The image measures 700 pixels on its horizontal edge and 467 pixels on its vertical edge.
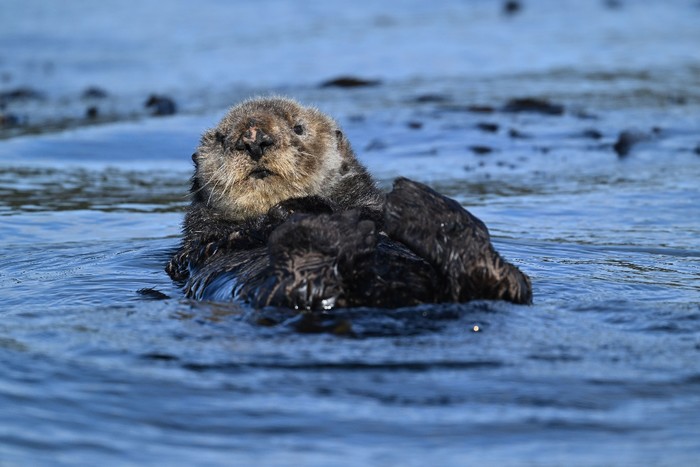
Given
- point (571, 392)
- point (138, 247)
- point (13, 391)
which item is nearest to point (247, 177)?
point (138, 247)

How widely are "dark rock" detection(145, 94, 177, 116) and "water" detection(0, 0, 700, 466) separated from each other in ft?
0.52

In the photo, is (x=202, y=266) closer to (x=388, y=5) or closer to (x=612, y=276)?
(x=612, y=276)

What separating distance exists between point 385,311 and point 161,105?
796 centimetres

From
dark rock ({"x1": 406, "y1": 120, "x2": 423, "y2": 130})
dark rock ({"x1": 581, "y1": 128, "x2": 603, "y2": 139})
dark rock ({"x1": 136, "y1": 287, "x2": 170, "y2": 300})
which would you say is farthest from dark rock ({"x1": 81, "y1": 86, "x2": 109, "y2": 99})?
dark rock ({"x1": 136, "y1": 287, "x2": 170, "y2": 300})

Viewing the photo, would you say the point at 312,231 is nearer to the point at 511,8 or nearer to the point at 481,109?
the point at 481,109

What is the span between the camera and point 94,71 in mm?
15086

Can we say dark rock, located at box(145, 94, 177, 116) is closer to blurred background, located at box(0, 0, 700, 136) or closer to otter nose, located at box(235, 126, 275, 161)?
blurred background, located at box(0, 0, 700, 136)

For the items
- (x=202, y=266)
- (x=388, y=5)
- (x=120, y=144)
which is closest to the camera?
(x=202, y=266)

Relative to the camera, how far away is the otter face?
5.43 meters

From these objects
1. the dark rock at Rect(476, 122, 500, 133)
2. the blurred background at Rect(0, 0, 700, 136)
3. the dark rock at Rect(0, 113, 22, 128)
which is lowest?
the dark rock at Rect(476, 122, 500, 133)

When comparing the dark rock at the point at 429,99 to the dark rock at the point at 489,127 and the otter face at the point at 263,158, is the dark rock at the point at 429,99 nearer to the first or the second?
the dark rock at the point at 489,127

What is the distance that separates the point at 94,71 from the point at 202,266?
10369 mm

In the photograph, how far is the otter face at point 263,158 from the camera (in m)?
5.43

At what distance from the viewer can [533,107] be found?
1172cm
